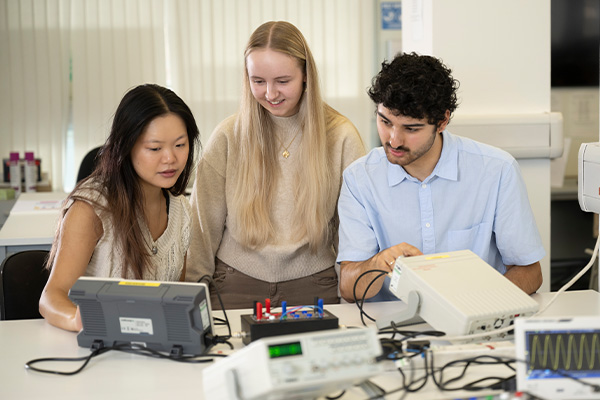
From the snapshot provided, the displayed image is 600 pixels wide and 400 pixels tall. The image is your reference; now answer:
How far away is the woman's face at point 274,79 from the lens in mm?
1953

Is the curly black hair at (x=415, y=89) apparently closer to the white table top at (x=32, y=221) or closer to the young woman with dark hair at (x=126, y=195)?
the young woman with dark hair at (x=126, y=195)

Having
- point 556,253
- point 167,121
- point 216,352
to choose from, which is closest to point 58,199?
point 167,121

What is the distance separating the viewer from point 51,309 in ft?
5.16

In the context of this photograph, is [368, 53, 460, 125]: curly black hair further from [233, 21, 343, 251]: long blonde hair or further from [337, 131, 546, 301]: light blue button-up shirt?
[233, 21, 343, 251]: long blonde hair

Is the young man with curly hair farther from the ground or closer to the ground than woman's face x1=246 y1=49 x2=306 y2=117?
closer to the ground

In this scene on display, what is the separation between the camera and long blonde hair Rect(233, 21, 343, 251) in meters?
2.01

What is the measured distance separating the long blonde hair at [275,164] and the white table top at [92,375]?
0.48 metres

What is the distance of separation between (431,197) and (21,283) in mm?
1148

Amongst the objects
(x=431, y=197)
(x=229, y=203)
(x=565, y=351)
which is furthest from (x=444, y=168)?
(x=565, y=351)

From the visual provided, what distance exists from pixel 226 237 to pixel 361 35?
8.97 ft

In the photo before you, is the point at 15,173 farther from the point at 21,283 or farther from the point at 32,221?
the point at 21,283

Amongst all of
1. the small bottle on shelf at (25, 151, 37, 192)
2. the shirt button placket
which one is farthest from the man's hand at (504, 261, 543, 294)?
the small bottle on shelf at (25, 151, 37, 192)

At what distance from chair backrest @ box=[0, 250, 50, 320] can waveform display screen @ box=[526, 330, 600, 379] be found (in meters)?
1.37

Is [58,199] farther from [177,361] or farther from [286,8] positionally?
[177,361]
